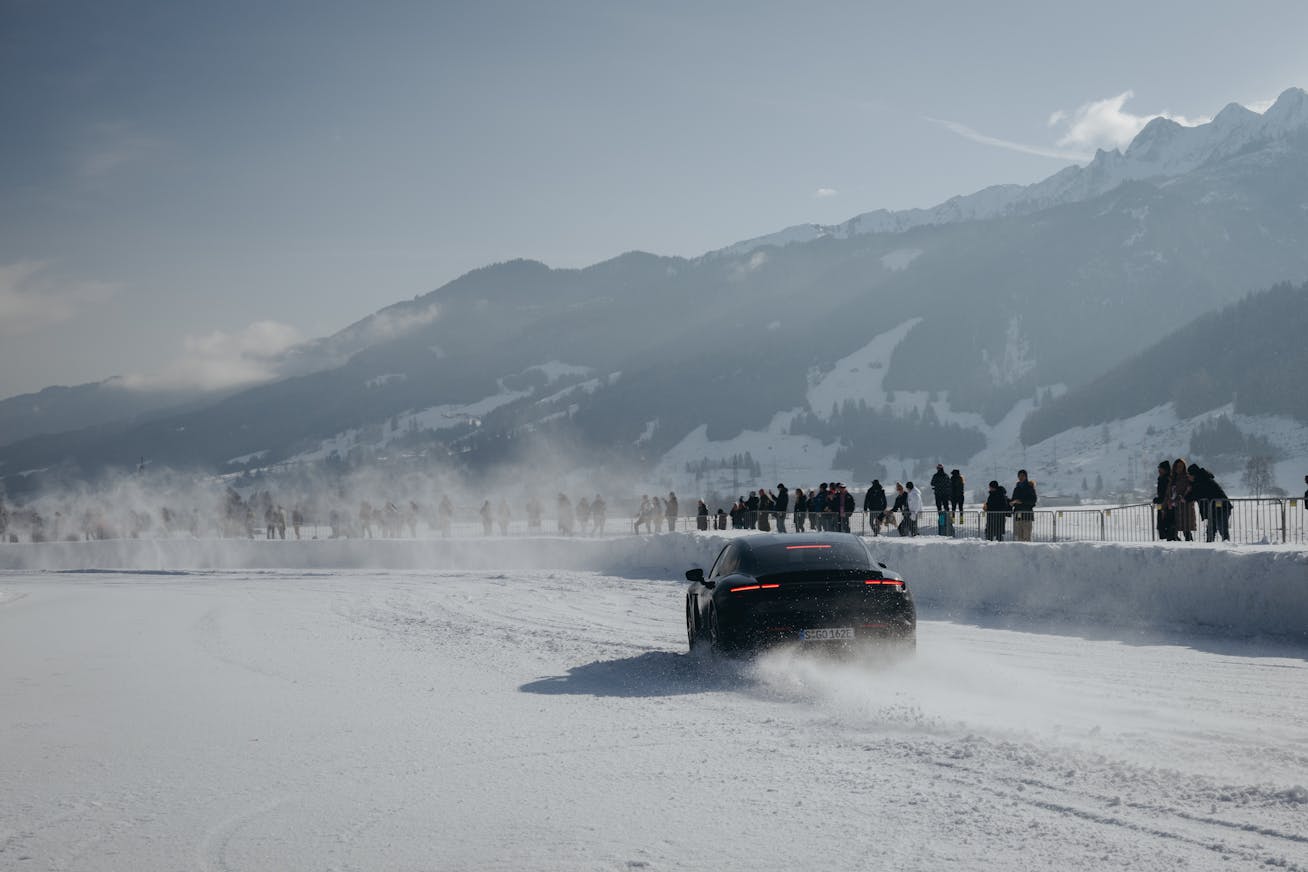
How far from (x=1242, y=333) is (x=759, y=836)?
20232cm

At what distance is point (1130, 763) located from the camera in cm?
668

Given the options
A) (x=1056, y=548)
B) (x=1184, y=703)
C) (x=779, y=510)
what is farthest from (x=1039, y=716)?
(x=779, y=510)

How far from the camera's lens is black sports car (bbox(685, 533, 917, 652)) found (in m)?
10.6

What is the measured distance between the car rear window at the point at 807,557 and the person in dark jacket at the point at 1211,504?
1152cm

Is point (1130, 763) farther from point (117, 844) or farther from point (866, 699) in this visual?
point (117, 844)

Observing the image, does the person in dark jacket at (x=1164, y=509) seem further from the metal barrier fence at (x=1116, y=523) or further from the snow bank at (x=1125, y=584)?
the snow bank at (x=1125, y=584)

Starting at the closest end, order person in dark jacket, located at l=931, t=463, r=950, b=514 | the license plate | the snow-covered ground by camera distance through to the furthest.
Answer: the snow-covered ground → the license plate → person in dark jacket, located at l=931, t=463, r=950, b=514

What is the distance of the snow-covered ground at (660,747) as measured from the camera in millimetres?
5340

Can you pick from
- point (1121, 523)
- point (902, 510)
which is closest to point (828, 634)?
point (1121, 523)

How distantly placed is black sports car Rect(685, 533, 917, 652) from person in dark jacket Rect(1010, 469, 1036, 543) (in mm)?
13034

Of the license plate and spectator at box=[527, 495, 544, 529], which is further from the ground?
spectator at box=[527, 495, 544, 529]

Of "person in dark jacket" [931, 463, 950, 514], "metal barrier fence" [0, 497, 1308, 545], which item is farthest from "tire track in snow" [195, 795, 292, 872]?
"person in dark jacket" [931, 463, 950, 514]

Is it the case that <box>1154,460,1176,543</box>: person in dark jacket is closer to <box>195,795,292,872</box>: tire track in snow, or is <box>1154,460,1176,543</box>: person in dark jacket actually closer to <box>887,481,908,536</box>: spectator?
<box>887,481,908,536</box>: spectator

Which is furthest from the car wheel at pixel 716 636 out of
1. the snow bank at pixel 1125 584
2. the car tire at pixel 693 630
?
the snow bank at pixel 1125 584
